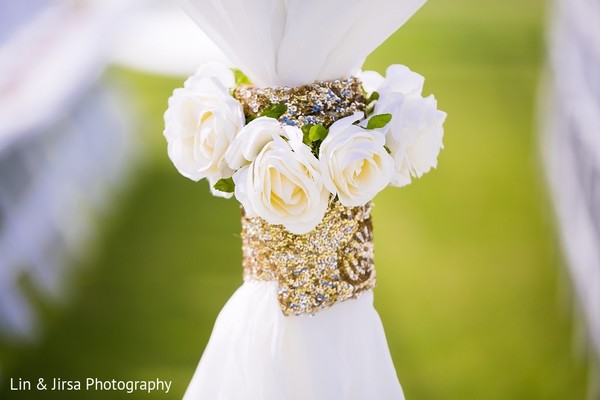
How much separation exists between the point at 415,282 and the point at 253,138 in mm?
3181

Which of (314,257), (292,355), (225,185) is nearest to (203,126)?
(225,185)

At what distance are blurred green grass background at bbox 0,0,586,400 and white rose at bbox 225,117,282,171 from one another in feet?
7.11

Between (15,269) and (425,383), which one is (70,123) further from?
(425,383)

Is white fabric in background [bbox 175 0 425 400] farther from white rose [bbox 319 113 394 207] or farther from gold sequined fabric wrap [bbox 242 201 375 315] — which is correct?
white rose [bbox 319 113 394 207]

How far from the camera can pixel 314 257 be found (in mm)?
1467

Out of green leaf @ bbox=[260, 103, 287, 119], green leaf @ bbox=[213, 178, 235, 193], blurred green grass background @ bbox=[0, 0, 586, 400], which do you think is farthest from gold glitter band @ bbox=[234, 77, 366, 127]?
blurred green grass background @ bbox=[0, 0, 586, 400]

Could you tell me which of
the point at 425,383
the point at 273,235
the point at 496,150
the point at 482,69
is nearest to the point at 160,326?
the point at 425,383

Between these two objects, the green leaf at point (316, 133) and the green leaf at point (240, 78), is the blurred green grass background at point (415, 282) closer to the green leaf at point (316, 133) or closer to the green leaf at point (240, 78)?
the green leaf at point (240, 78)

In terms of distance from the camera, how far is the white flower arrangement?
1.34 metres

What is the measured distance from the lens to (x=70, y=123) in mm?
4809

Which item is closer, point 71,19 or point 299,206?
point 299,206

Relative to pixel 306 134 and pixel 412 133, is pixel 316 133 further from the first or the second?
pixel 412 133

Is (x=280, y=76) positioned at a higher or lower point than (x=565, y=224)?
lower

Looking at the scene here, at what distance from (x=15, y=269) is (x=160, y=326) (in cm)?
76
